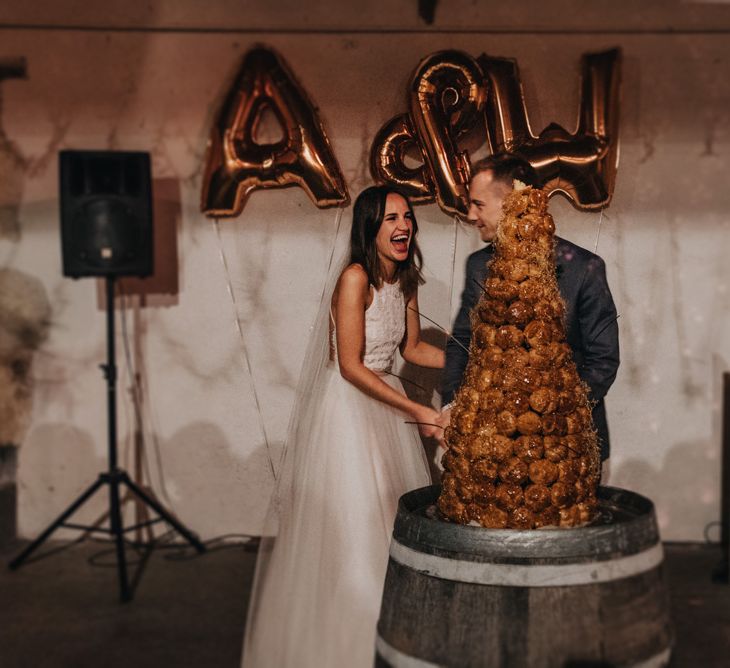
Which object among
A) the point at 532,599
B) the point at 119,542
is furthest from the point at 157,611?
the point at 532,599

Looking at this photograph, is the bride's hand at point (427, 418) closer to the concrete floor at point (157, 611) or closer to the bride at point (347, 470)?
the bride at point (347, 470)

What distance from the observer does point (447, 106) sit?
449 cm

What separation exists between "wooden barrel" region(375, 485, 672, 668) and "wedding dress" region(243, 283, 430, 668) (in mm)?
1080

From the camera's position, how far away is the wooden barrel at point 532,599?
1686 mm

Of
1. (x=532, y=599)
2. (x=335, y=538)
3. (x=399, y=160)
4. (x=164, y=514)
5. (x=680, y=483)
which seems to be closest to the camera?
(x=532, y=599)

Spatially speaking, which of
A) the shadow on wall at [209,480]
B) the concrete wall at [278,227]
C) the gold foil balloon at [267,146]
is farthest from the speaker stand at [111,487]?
the gold foil balloon at [267,146]

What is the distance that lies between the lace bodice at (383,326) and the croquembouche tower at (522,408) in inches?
54.4

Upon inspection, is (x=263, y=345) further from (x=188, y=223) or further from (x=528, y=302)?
(x=528, y=302)

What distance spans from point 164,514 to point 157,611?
26.5 inches

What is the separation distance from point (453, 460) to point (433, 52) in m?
3.11

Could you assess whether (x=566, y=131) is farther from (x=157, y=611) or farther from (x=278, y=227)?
(x=157, y=611)

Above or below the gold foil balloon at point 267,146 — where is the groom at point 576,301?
below

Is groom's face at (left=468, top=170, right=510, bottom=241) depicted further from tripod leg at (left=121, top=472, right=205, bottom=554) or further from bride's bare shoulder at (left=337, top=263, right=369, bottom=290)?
tripod leg at (left=121, top=472, right=205, bottom=554)

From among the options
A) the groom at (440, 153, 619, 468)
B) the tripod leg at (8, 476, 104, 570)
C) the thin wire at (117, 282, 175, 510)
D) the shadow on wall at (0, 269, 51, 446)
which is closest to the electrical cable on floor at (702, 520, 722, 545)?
the groom at (440, 153, 619, 468)
